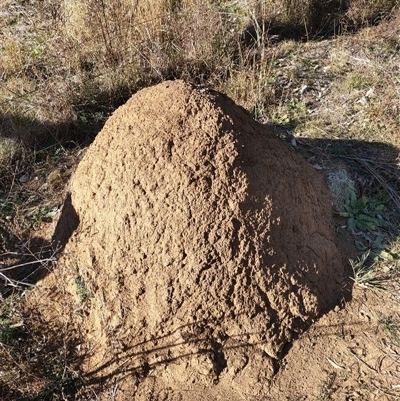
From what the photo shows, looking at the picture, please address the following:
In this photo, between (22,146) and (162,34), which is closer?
(22,146)

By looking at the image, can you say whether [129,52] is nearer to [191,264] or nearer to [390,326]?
[191,264]

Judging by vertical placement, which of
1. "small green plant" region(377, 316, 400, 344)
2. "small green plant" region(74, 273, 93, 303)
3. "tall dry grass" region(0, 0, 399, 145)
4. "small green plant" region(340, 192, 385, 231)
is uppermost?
"tall dry grass" region(0, 0, 399, 145)

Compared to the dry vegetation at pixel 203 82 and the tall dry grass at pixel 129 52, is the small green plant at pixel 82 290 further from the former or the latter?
the tall dry grass at pixel 129 52

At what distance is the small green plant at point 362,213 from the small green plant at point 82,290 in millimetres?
1696

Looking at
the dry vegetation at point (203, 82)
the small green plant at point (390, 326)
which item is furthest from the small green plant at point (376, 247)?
the small green plant at point (390, 326)

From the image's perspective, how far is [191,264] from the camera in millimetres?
2316

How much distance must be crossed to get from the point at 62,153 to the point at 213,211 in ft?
7.66

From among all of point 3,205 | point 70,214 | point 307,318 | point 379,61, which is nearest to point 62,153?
point 3,205

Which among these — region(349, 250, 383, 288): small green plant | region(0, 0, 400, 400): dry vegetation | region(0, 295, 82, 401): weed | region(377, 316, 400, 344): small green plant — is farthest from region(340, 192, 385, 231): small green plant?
region(0, 295, 82, 401): weed

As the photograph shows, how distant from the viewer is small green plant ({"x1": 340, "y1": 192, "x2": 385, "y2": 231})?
3.00m

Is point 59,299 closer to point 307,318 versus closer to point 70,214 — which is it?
point 70,214

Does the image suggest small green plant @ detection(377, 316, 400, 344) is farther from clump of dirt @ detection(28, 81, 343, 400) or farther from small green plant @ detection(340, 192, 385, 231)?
small green plant @ detection(340, 192, 385, 231)

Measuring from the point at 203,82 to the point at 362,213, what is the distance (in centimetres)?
236

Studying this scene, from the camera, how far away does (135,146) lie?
2412mm
